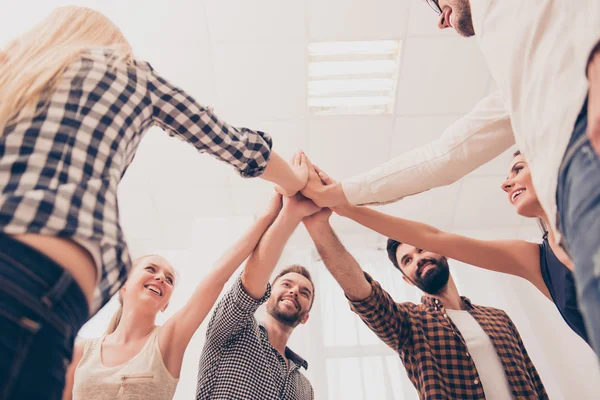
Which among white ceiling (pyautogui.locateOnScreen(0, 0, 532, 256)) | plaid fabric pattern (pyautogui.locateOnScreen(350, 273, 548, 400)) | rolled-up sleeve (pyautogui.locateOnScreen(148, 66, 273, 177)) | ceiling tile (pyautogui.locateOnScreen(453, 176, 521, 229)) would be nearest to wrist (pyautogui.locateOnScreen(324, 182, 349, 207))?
plaid fabric pattern (pyautogui.locateOnScreen(350, 273, 548, 400))

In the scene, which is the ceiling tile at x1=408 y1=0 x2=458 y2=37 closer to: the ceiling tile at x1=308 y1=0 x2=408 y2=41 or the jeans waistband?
the ceiling tile at x1=308 y1=0 x2=408 y2=41

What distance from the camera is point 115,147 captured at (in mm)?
689

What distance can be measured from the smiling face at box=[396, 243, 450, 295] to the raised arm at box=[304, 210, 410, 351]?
21cm

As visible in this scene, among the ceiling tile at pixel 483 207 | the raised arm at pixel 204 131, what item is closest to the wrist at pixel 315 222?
the raised arm at pixel 204 131

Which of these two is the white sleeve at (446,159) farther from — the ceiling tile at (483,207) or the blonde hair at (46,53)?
the ceiling tile at (483,207)

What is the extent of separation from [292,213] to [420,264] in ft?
2.34

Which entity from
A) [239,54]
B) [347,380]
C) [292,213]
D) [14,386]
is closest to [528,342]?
[347,380]

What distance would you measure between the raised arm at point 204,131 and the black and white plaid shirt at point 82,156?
0.9 inches

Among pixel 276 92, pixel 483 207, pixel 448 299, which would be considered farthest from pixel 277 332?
pixel 483 207

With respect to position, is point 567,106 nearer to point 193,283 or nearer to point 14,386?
point 14,386

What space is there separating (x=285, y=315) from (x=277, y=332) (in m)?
0.08

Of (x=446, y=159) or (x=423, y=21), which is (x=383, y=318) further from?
(x=423, y=21)

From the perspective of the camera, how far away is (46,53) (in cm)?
72

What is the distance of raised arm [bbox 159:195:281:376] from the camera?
138 cm
